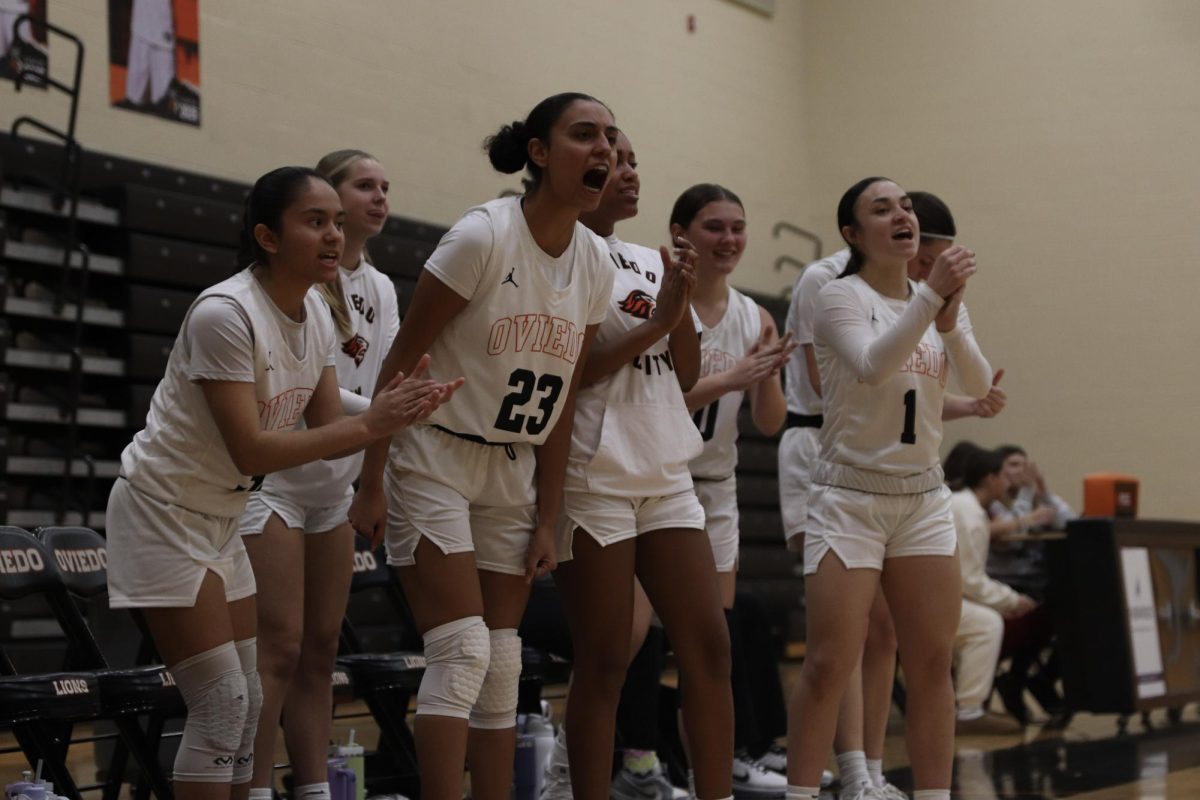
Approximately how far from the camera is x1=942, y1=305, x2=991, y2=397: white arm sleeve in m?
3.62

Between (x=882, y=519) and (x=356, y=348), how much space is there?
1.39 metres

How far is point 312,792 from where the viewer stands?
3445 millimetres

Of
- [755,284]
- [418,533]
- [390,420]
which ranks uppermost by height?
[755,284]

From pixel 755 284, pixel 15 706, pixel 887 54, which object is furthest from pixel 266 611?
pixel 887 54

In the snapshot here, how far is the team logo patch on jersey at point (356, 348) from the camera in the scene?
3652mm

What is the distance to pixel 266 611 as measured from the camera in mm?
3281

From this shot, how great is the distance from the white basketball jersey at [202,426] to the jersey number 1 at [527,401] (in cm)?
44

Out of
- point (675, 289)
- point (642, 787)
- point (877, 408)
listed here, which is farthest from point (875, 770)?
point (675, 289)

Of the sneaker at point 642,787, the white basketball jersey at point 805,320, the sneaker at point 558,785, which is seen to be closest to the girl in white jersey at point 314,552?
the sneaker at point 558,785

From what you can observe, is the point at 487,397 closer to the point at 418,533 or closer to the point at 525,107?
the point at 418,533

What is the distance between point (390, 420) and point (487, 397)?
1.06 ft

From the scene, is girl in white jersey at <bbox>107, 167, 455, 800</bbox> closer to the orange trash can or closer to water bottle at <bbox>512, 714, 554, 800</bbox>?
water bottle at <bbox>512, 714, 554, 800</bbox>

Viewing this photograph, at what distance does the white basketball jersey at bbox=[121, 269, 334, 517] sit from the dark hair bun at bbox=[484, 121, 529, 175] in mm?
585

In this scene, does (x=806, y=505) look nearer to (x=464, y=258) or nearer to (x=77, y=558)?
(x=464, y=258)
